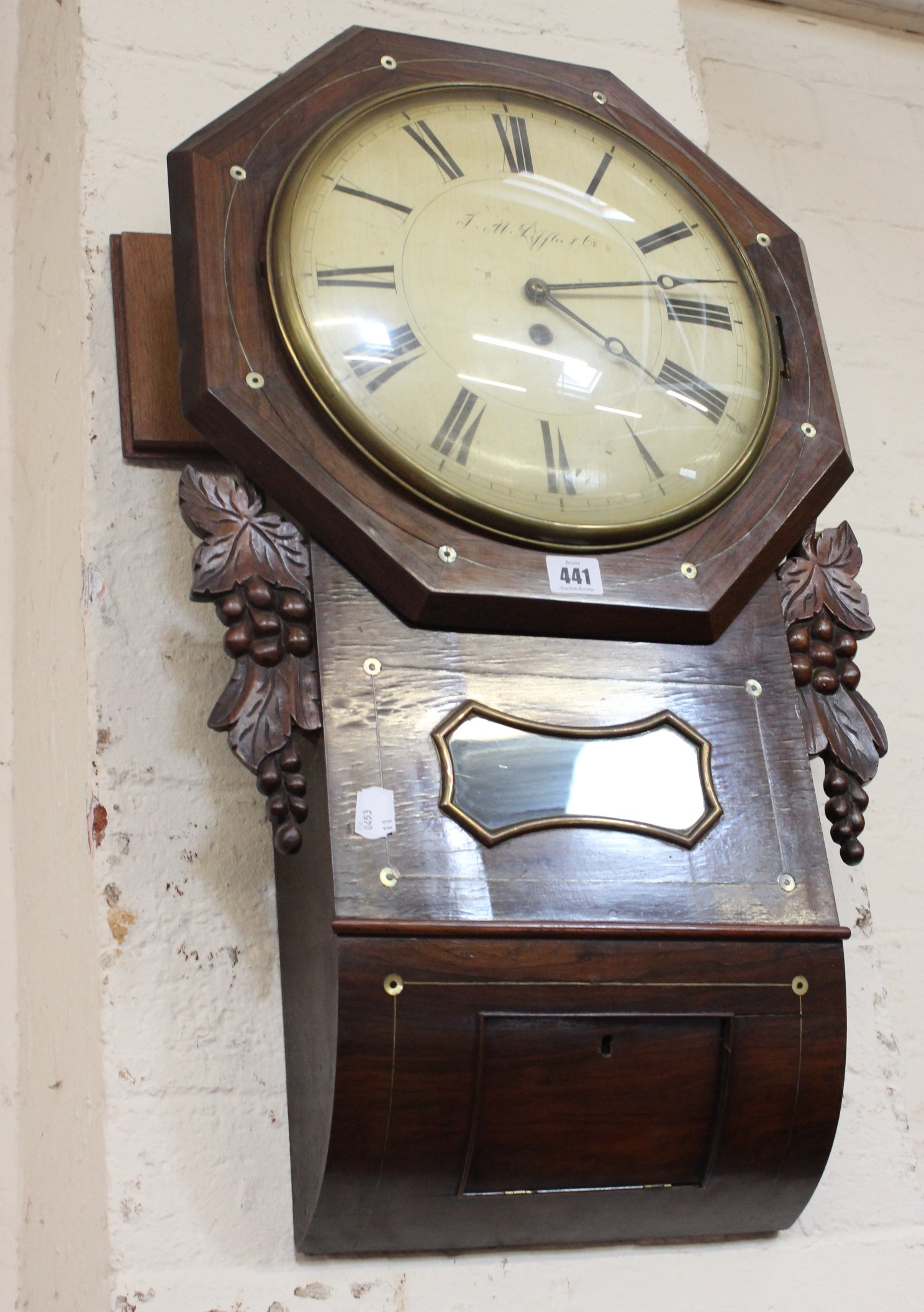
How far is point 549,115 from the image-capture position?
1.23m

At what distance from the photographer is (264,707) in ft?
3.14

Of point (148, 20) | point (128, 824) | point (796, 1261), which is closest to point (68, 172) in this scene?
point (148, 20)

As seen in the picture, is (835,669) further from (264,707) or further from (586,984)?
(264,707)

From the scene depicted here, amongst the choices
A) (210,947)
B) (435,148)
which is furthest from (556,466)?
(210,947)

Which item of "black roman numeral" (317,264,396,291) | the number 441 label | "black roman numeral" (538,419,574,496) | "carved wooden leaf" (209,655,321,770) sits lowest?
"carved wooden leaf" (209,655,321,770)

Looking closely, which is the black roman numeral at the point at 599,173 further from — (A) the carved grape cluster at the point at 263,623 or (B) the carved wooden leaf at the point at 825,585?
(A) the carved grape cluster at the point at 263,623

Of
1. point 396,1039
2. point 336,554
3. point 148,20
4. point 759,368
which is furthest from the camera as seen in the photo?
point 148,20

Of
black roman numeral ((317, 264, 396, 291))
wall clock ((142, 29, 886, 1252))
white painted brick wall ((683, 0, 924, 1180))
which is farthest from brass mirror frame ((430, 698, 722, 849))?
white painted brick wall ((683, 0, 924, 1180))

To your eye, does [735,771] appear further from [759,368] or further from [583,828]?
[759,368]

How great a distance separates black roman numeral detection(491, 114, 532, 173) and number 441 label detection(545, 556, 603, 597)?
37 cm

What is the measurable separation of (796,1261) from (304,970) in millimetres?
453

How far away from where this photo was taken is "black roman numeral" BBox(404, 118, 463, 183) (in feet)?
3.79

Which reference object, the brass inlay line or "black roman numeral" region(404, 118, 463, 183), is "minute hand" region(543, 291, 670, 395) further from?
the brass inlay line

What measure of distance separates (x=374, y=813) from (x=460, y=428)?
0.30 metres
